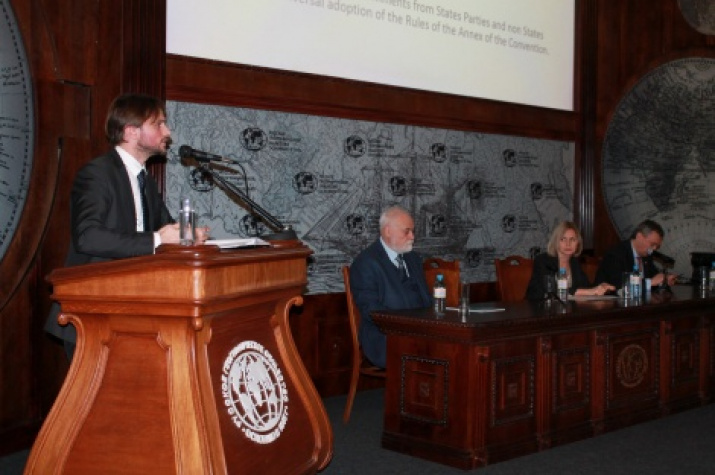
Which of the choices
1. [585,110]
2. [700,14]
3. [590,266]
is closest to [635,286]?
[590,266]

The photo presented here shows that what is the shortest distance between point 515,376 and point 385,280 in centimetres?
99

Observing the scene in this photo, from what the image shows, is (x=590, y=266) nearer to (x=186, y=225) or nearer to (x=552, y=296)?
(x=552, y=296)

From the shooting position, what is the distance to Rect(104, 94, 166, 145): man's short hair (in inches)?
124

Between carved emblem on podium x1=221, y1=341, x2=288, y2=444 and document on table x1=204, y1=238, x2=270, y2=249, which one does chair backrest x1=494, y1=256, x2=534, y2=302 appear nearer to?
carved emblem on podium x1=221, y1=341, x2=288, y2=444

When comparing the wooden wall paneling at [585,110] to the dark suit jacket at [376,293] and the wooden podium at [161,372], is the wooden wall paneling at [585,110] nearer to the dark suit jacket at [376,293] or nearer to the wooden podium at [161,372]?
the dark suit jacket at [376,293]

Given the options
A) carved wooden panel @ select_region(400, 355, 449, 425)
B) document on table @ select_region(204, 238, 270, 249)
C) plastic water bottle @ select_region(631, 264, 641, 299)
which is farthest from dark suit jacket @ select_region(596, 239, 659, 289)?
document on table @ select_region(204, 238, 270, 249)

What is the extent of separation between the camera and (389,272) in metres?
4.95

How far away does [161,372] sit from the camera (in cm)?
260

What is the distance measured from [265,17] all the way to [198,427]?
353cm

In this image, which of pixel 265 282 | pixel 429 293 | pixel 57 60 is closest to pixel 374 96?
pixel 429 293

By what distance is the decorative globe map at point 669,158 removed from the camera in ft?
26.4

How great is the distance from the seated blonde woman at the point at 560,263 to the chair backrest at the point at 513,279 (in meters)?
0.35

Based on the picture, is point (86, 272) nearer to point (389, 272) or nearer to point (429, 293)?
point (389, 272)

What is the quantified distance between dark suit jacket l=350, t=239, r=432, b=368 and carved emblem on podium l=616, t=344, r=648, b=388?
1.14 m
